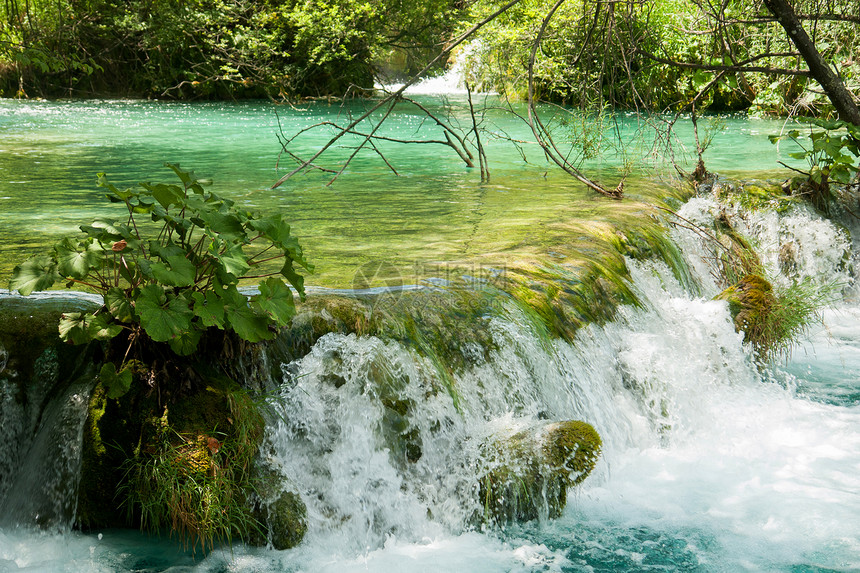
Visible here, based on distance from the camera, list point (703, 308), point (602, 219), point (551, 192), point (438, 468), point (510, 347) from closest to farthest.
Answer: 1. point (438, 468)
2. point (510, 347)
3. point (703, 308)
4. point (602, 219)
5. point (551, 192)

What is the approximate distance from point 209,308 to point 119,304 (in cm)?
37

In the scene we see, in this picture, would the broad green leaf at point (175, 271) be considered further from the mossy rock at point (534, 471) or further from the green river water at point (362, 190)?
the mossy rock at point (534, 471)

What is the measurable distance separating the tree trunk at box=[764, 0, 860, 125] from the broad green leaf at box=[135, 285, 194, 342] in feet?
16.1

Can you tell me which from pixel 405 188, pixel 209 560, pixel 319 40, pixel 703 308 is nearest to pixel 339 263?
pixel 209 560

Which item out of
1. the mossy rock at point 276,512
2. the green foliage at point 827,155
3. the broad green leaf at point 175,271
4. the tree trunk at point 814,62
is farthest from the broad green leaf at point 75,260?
the green foliage at point 827,155

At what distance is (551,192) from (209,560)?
5.35 meters

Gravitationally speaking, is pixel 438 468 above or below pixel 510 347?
below

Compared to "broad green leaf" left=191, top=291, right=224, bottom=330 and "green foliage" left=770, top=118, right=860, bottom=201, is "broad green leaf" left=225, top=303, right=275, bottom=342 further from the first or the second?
"green foliage" left=770, top=118, right=860, bottom=201

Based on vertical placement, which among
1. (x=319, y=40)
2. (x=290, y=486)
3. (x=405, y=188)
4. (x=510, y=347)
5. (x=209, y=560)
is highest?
(x=319, y=40)

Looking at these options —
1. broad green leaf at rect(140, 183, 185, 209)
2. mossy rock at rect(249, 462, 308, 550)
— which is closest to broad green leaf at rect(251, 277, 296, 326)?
broad green leaf at rect(140, 183, 185, 209)

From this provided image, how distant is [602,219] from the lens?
6.21 metres

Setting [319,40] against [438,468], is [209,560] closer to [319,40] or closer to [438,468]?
[438,468]

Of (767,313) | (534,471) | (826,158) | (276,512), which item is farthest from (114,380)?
(826,158)

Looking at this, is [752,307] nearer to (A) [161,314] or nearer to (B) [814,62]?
(B) [814,62]
